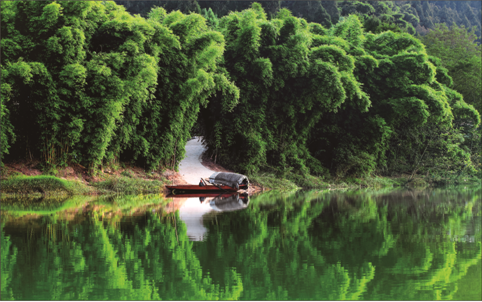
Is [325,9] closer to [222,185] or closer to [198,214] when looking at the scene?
[222,185]

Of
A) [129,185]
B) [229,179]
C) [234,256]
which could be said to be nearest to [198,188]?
[229,179]

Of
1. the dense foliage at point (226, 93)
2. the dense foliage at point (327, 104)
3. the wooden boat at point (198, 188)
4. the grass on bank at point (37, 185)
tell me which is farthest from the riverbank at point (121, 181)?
the wooden boat at point (198, 188)

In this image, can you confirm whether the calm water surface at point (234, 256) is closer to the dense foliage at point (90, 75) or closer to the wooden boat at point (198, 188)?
the dense foliage at point (90, 75)

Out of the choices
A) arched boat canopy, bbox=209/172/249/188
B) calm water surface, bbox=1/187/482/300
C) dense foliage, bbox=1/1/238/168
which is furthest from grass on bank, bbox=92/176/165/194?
calm water surface, bbox=1/187/482/300

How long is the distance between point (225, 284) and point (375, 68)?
83.7 feet

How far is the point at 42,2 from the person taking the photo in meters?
16.8

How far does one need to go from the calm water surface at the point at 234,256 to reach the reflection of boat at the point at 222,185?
6.75 meters

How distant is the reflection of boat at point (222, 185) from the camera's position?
759 inches

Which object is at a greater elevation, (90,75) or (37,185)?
(90,75)

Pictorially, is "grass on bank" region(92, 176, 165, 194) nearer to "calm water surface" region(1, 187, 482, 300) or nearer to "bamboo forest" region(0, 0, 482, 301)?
"bamboo forest" region(0, 0, 482, 301)

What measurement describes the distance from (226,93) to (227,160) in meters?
3.84

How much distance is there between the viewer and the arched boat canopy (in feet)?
65.9

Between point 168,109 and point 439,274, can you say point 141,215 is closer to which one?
point 439,274

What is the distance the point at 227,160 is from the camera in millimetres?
25656
